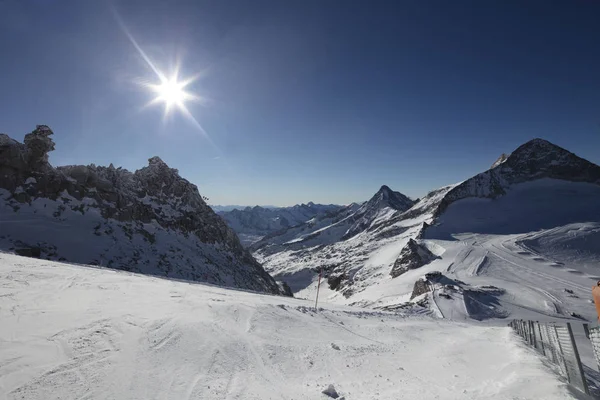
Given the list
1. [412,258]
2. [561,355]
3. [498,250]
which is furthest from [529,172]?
A: [561,355]

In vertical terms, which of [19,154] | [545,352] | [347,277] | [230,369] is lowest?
[347,277]

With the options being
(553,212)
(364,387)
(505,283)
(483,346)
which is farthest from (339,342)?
(553,212)

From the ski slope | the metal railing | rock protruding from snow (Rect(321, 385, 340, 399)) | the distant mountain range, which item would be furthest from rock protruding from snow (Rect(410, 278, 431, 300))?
rock protruding from snow (Rect(321, 385, 340, 399))

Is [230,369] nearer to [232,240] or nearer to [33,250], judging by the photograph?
[33,250]

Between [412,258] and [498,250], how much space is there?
1687 centimetres

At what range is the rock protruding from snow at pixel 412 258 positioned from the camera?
58781mm

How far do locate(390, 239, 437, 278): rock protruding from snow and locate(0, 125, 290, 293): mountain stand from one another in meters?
31.0

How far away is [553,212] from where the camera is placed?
79250mm

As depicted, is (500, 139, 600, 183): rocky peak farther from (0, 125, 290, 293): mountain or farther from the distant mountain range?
(0, 125, 290, 293): mountain

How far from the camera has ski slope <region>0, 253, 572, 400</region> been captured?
582cm

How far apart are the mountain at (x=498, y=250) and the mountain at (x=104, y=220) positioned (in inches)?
1005

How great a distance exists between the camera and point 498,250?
56812 mm

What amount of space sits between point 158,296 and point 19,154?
104 feet

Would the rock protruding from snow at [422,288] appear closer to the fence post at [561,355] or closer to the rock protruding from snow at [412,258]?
the rock protruding from snow at [412,258]
